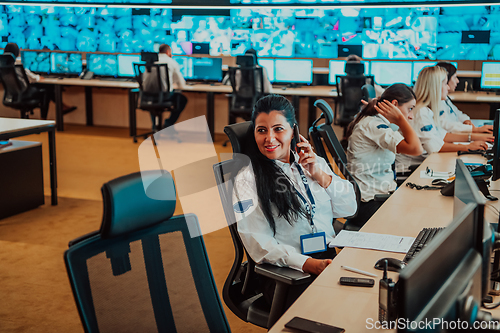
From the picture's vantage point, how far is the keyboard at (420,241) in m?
1.59

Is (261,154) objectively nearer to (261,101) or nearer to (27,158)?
(261,101)

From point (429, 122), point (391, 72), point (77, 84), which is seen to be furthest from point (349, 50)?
point (77, 84)

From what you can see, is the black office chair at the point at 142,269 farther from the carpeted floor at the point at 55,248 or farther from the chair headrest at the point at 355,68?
the chair headrest at the point at 355,68

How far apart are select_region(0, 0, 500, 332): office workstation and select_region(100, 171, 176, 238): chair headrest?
1.79 feet

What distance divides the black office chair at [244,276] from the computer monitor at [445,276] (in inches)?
28.5

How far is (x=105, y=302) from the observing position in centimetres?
124

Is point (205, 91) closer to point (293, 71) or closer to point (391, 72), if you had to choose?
point (293, 71)

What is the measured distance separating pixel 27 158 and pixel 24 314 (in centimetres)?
187

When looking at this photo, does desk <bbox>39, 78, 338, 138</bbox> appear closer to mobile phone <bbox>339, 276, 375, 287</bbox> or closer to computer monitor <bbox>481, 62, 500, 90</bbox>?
computer monitor <bbox>481, 62, 500, 90</bbox>

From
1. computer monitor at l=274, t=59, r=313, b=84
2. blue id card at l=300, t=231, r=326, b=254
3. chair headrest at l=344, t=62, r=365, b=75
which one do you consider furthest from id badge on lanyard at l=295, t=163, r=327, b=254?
computer monitor at l=274, t=59, r=313, b=84

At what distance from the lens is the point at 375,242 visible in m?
1.74

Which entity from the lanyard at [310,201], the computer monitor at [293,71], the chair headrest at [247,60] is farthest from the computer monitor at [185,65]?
the lanyard at [310,201]

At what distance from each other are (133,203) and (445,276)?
78cm

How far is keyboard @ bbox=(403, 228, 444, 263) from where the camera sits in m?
1.59
